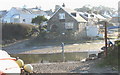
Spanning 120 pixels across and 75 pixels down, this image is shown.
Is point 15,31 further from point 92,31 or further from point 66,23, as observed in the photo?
point 92,31

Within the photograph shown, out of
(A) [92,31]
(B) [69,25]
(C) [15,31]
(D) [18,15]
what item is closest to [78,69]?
(C) [15,31]

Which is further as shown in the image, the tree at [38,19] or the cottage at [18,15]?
the cottage at [18,15]

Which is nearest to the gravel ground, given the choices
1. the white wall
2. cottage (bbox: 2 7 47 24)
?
the white wall

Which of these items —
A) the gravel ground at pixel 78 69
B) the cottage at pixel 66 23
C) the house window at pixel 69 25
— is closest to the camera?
the gravel ground at pixel 78 69

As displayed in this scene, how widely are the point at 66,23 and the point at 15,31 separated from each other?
7.47 meters

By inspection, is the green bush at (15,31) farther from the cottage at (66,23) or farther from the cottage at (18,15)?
the cottage at (18,15)

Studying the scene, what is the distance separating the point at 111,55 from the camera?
8.38 m

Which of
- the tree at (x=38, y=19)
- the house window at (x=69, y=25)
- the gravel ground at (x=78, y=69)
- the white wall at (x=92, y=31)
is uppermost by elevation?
the tree at (x=38, y=19)

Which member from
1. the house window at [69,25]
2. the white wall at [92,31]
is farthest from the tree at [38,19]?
the white wall at [92,31]

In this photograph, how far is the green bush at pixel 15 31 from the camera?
30.1m

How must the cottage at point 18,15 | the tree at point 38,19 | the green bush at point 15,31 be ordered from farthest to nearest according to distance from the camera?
the cottage at point 18,15, the tree at point 38,19, the green bush at point 15,31

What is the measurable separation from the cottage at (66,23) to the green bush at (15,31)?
11.4 ft

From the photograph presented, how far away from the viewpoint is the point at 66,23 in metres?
33.1

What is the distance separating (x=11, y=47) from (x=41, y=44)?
387 centimetres
